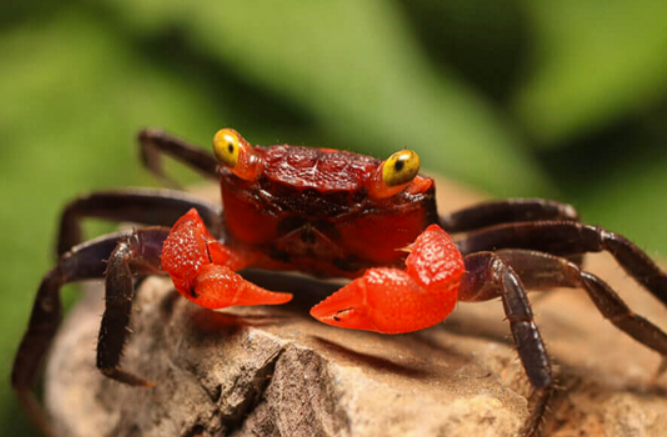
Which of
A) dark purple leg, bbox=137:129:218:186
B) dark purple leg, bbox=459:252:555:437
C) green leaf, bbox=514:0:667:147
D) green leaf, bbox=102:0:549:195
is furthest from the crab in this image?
green leaf, bbox=102:0:549:195

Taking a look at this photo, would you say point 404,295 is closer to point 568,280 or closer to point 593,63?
point 568,280

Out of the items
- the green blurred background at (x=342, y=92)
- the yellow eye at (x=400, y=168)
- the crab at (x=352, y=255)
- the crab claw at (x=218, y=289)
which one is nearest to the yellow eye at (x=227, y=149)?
the crab at (x=352, y=255)

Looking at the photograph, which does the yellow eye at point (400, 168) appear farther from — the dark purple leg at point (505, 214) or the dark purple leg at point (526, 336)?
the dark purple leg at point (505, 214)

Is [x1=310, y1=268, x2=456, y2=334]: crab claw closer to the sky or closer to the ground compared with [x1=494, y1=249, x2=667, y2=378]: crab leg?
closer to the ground

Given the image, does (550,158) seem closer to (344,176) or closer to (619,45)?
(619,45)

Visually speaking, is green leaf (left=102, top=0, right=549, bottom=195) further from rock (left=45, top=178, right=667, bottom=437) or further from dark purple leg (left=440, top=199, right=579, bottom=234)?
rock (left=45, top=178, right=667, bottom=437)

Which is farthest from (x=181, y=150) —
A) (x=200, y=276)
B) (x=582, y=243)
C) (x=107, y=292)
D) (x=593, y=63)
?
(x=593, y=63)

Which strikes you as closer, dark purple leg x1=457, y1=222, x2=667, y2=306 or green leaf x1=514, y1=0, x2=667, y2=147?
dark purple leg x1=457, y1=222, x2=667, y2=306
